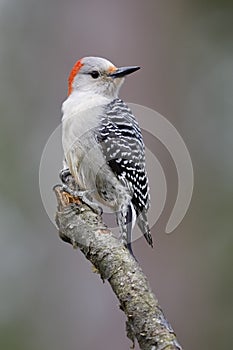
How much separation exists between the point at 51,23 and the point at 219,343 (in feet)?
12.4

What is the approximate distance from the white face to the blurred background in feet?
3.49

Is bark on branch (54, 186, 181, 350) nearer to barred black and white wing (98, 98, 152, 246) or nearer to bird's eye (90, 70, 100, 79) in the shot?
barred black and white wing (98, 98, 152, 246)

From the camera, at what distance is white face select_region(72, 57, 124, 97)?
5594mm

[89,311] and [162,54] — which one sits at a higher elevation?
[162,54]

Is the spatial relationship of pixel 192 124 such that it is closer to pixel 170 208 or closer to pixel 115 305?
pixel 170 208

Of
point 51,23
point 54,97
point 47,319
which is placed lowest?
point 47,319

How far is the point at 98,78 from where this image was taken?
5.62 metres

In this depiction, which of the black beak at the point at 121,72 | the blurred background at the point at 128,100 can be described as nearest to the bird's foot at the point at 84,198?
the black beak at the point at 121,72

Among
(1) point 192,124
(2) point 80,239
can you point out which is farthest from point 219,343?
(2) point 80,239

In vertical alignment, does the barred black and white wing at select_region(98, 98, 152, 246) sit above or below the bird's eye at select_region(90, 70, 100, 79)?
below

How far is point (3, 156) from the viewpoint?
27.5 ft

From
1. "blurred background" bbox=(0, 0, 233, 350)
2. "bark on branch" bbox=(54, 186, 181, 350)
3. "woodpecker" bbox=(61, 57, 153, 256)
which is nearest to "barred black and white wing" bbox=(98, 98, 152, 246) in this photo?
"woodpecker" bbox=(61, 57, 153, 256)

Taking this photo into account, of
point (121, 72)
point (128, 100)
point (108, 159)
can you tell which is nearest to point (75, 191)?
point (108, 159)

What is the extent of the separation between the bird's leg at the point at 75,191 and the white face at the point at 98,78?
2.37 ft
